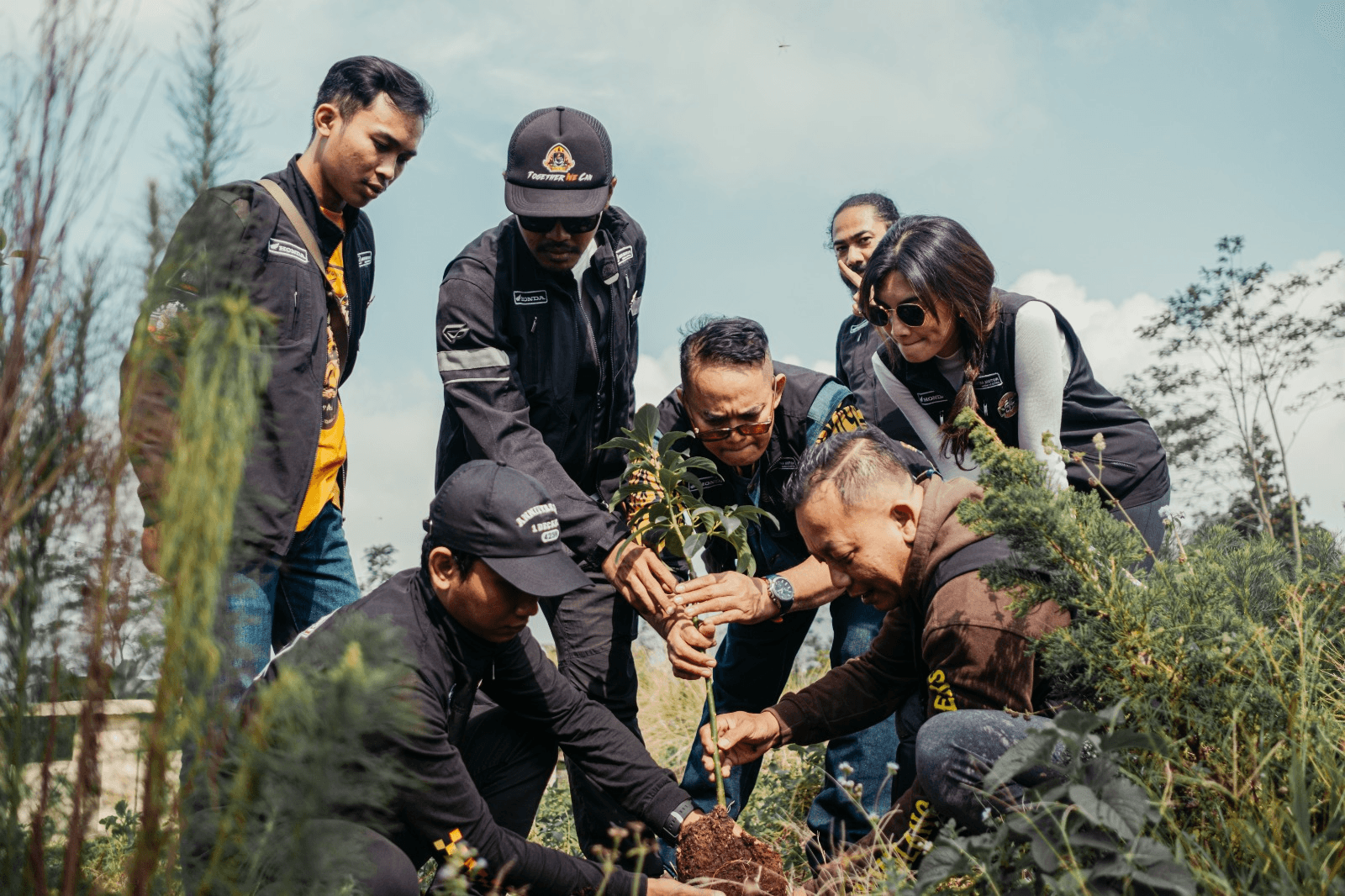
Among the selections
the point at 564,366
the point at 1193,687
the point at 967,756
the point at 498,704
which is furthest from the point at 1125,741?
the point at 564,366

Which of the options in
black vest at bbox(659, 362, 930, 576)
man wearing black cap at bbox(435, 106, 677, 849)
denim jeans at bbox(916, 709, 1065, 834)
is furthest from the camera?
black vest at bbox(659, 362, 930, 576)

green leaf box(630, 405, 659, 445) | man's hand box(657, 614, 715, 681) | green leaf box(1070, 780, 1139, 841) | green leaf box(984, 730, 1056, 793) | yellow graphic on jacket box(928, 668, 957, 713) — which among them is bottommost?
green leaf box(1070, 780, 1139, 841)

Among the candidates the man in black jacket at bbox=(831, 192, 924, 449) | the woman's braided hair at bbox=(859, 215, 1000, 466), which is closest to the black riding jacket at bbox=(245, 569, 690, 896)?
the woman's braided hair at bbox=(859, 215, 1000, 466)

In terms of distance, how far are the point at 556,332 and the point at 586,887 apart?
6.81 ft

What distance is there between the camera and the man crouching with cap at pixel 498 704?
2.78 meters

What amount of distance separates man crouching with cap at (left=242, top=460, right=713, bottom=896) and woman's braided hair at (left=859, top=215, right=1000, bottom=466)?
1510 mm

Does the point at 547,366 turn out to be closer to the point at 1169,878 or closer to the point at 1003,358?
the point at 1003,358

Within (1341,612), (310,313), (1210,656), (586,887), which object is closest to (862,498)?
(1210,656)

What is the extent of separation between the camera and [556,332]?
4.21m

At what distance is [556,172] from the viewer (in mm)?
4051

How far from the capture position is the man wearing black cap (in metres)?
3.93

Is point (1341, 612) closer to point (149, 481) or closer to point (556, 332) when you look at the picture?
point (556, 332)

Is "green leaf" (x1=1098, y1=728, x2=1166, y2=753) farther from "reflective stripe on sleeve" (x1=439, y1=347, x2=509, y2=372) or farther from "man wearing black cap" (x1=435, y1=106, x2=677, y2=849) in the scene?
"reflective stripe on sleeve" (x1=439, y1=347, x2=509, y2=372)

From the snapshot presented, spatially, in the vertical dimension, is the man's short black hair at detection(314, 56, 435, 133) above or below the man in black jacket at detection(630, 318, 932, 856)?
above
